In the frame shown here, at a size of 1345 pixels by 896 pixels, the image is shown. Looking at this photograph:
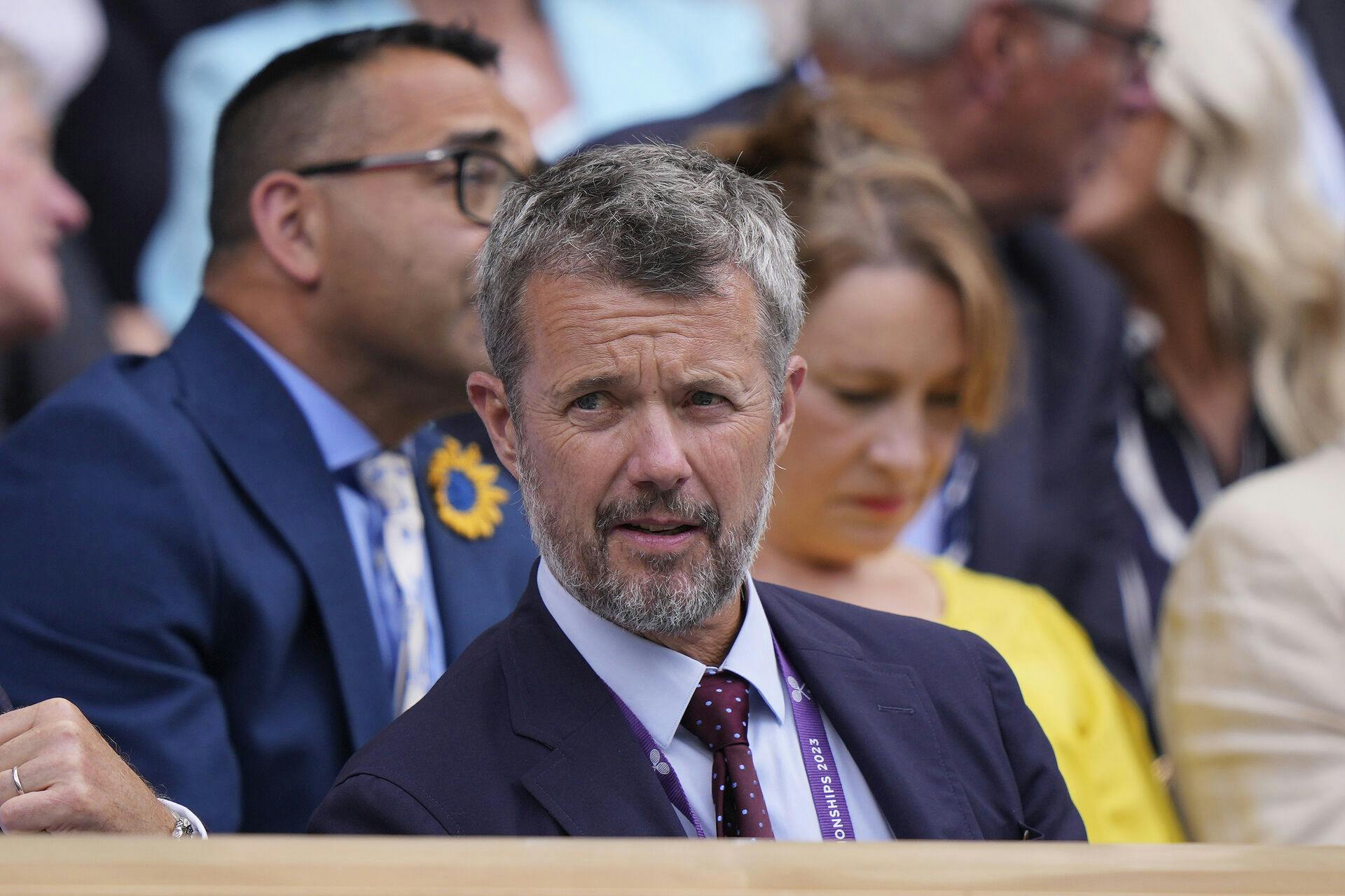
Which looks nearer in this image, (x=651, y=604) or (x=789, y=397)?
(x=651, y=604)

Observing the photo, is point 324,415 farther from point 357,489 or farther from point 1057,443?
A: point 1057,443

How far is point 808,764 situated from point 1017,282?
7.41 feet

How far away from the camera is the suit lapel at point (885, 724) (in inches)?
60.7

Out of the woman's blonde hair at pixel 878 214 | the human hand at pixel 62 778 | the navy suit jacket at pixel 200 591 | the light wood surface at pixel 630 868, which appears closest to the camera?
the light wood surface at pixel 630 868

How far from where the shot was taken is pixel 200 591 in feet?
6.44

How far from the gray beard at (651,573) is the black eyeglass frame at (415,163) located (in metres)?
0.84

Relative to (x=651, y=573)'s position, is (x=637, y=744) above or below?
below

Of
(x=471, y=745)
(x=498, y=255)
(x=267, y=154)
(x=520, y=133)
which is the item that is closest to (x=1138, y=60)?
(x=520, y=133)

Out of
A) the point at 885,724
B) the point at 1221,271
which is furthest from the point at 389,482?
the point at 1221,271

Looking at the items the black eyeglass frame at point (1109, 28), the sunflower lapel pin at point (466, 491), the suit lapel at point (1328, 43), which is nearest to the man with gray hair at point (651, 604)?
the sunflower lapel pin at point (466, 491)

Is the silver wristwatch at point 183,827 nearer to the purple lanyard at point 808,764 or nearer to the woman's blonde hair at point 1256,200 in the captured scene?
the purple lanyard at point 808,764

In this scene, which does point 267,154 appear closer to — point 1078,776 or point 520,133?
point 520,133

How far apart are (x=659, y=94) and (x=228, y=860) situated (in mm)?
3108

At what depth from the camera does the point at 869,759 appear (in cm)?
156
